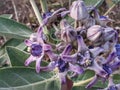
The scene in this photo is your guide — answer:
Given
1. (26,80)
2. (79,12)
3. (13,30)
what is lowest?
(26,80)

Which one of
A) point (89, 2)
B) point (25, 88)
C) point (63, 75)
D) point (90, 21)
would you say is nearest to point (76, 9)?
point (90, 21)

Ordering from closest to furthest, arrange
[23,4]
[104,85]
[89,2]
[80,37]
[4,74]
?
1. [80,37]
2. [4,74]
3. [104,85]
4. [89,2]
5. [23,4]

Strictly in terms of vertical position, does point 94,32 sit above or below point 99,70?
above

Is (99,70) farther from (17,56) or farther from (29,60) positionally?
(17,56)

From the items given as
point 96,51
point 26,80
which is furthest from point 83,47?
point 26,80

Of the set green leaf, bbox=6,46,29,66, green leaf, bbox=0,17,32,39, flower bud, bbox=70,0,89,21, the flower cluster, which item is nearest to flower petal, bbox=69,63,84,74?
the flower cluster

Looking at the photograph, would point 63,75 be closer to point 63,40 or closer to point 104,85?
point 63,40
